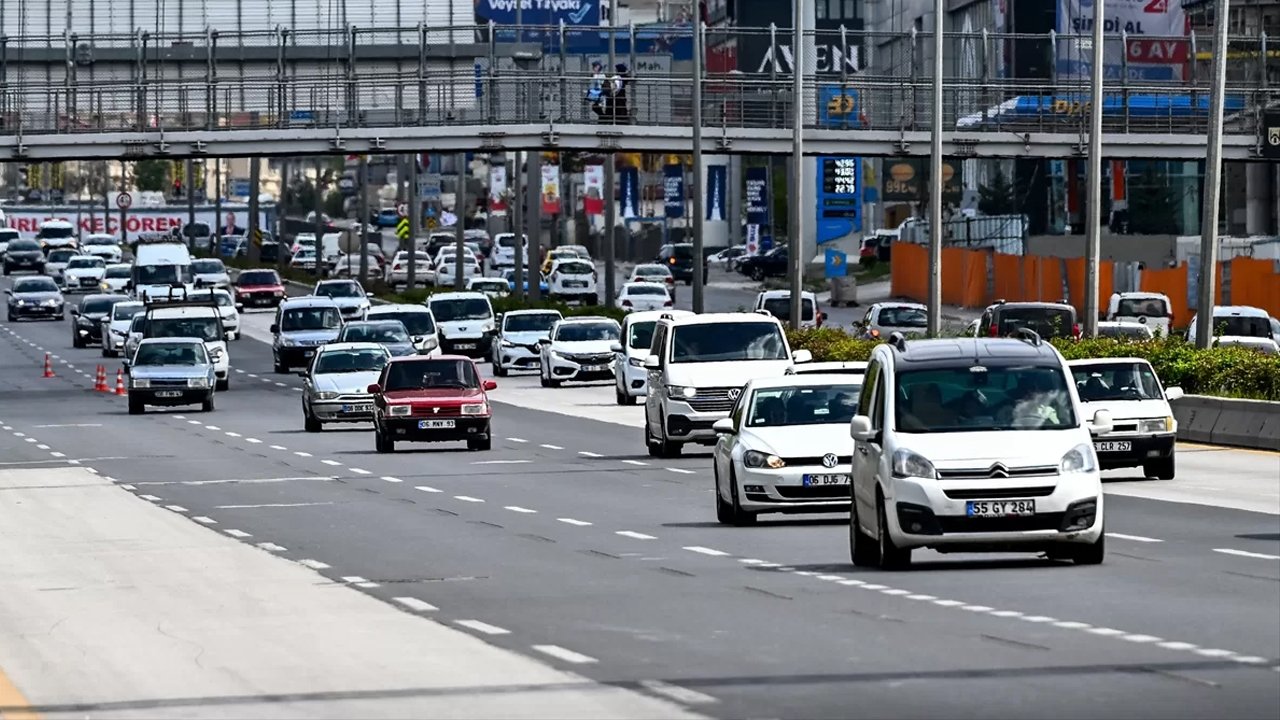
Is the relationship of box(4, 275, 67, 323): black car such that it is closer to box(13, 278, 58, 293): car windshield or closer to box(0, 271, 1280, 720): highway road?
box(13, 278, 58, 293): car windshield

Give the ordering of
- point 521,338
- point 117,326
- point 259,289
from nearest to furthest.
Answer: point 521,338 < point 117,326 < point 259,289

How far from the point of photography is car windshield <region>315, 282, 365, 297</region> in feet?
290

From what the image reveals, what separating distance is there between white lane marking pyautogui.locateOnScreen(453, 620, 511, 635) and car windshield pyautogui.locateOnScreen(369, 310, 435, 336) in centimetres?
5115

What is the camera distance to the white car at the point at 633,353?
52.8 metres

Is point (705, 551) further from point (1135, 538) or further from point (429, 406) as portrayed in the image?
point (429, 406)

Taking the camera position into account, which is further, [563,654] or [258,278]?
[258,278]

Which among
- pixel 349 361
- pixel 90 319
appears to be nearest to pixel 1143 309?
pixel 349 361

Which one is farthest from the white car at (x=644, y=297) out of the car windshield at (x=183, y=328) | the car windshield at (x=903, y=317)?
the car windshield at (x=183, y=328)

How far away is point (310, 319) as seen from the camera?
229ft

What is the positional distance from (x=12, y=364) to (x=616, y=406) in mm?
28965

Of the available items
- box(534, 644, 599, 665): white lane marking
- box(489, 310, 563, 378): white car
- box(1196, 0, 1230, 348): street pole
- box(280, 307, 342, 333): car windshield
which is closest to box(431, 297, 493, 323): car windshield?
box(280, 307, 342, 333): car windshield

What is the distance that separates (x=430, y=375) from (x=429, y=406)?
96 cm

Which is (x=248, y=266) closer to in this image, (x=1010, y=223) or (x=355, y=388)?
(x=1010, y=223)

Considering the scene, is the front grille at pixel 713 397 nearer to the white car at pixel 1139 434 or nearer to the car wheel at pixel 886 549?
the white car at pixel 1139 434
